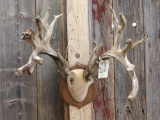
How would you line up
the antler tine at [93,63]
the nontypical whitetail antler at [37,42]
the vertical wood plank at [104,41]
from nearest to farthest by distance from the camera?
1. the nontypical whitetail antler at [37,42]
2. the antler tine at [93,63]
3. the vertical wood plank at [104,41]

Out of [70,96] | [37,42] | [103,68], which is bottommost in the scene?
[70,96]

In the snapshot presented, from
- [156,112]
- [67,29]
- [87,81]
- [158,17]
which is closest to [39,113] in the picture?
[87,81]

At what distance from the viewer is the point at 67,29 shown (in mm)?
1377

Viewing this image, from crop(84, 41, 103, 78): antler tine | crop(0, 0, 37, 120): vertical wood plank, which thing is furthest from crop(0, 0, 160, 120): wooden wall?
crop(84, 41, 103, 78): antler tine

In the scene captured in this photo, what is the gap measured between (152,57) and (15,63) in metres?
0.68

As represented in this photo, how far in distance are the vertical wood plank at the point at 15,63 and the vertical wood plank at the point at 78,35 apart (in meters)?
0.19

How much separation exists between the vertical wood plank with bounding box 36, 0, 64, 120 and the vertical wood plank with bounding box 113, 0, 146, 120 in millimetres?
299

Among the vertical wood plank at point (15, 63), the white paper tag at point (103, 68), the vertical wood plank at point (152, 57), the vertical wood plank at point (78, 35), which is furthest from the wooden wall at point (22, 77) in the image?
the vertical wood plank at point (152, 57)

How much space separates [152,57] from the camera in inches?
64.3

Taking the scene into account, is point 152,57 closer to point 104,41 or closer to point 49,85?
point 104,41

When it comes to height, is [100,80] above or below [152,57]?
below

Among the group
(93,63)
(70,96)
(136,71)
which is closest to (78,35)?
(93,63)

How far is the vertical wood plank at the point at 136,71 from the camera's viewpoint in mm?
1579

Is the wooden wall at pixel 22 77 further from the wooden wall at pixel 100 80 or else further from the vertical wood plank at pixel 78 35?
the vertical wood plank at pixel 78 35
